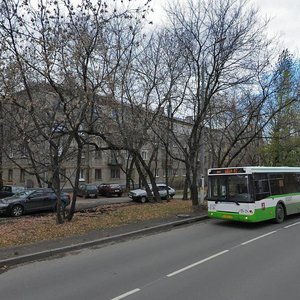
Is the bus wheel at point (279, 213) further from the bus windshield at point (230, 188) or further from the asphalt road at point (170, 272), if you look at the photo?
the asphalt road at point (170, 272)

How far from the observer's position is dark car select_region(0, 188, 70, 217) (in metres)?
22.0

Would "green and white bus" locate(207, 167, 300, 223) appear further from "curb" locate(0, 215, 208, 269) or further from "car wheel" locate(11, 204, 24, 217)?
"car wheel" locate(11, 204, 24, 217)

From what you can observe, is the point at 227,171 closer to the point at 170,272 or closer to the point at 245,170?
the point at 245,170

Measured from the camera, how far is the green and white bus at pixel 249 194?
1392cm

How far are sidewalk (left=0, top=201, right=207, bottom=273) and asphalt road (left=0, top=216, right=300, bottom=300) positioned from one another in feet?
1.30

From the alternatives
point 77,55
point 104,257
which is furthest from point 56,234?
point 77,55

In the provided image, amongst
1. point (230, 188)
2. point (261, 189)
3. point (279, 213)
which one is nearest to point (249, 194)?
point (261, 189)

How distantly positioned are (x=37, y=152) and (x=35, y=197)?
846 centimetres

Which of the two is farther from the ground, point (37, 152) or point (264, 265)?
point (37, 152)

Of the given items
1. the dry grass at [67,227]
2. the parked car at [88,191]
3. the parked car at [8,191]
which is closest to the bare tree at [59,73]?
the dry grass at [67,227]

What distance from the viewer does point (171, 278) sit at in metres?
7.18

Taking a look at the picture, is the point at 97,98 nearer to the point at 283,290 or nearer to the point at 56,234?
the point at 56,234

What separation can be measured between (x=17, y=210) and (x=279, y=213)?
14.4 meters

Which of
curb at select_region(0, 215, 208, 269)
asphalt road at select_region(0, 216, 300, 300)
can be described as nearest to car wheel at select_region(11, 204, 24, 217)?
curb at select_region(0, 215, 208, 269)
